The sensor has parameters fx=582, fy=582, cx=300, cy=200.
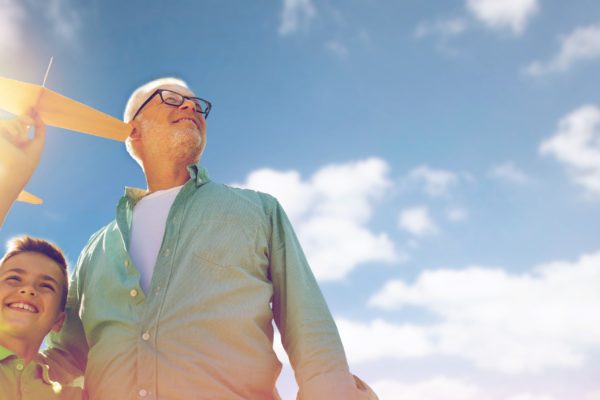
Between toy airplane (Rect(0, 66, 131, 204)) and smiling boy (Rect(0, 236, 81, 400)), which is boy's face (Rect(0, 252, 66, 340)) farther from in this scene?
toy airplane (Rect(0, 66, 131, 204))

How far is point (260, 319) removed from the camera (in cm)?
370

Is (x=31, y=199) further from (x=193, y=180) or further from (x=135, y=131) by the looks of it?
(x=193, y=180)

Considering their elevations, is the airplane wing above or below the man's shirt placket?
A: above

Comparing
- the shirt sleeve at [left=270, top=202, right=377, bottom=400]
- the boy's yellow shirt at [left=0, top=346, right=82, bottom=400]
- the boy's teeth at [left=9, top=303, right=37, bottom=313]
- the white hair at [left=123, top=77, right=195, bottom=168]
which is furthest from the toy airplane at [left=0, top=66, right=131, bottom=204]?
the shirt sleeve at [left=270, top=202, right=377, bottom=400]

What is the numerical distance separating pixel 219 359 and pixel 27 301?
1458 millimetres

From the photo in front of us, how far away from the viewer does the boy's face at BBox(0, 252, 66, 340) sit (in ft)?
12.5

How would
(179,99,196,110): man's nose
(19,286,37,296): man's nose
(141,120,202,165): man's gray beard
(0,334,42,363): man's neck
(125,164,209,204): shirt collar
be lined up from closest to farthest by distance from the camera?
(0,334,42,363): man's neck, (19,286,37,296): man's nose, (125,164,209,204): shirt collar, (141,120,202,165): man's gray beard, (179,99,196,110): man's nose

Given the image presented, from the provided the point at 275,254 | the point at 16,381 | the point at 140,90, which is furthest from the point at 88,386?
the point at 140,90

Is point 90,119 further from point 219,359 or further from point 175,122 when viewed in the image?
point 219,359

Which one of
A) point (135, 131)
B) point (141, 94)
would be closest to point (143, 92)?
point (141, 94)

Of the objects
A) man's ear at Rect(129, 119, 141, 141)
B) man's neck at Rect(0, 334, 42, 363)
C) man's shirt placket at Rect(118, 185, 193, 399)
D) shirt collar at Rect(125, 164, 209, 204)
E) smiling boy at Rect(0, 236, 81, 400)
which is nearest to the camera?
man's shirt placket at Rect(118, 185, 193, 399)

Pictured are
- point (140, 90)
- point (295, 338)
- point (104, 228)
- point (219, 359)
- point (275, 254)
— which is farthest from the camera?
point (140, 90)

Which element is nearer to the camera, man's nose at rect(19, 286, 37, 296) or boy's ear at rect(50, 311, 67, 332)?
man's nose at rect(19, 286, 37, 296)

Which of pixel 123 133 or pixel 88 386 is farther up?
pixel 123 133
